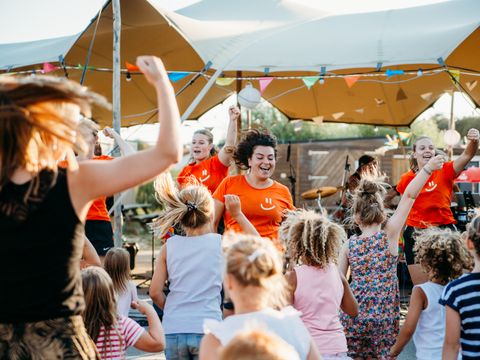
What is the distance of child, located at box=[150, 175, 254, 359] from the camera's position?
3303 mm

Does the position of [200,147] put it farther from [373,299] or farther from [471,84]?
[471,84]

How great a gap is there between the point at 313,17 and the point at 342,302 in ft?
20.1

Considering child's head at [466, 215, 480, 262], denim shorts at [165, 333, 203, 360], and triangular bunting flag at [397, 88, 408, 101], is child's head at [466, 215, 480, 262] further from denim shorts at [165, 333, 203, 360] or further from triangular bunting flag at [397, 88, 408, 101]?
triangular bunting flag at [397, 88, 408, 101]

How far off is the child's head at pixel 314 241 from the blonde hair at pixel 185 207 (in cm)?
51

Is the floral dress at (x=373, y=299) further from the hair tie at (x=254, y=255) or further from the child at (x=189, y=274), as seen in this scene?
the hair tie at (x=254, y=255)

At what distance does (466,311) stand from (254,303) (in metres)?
1.10

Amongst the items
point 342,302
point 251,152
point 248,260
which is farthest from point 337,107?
point 248,260

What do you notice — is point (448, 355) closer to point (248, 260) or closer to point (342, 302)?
point (342, 302)

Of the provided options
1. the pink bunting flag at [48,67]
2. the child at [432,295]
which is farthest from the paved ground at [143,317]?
the pink bunting flag at [48,67]

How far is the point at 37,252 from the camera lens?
1.76 meters

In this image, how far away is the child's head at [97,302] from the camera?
2646mm

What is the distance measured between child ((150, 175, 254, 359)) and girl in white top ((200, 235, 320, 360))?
1.17 meters

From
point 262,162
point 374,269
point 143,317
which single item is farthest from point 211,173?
point 374,269

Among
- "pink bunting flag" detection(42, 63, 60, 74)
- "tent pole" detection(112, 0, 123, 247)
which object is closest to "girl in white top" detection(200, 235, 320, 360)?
"tent pole" detection(112, 0, 123, 247)
